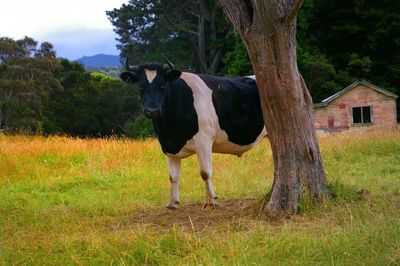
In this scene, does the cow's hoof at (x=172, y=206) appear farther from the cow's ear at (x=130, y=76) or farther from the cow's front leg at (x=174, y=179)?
the cow's ear at (x=130, y=76)

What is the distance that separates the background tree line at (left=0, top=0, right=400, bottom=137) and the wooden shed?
430cm

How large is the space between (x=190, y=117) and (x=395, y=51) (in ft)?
87.6

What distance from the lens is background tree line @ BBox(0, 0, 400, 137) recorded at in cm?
2992

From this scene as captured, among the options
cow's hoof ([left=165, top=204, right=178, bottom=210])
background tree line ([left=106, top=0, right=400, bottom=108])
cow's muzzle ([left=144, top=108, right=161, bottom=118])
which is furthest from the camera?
background tree line ([left=106, top=0, right=400, bottom=108])

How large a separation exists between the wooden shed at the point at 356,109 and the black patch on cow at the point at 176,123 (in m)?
17.7

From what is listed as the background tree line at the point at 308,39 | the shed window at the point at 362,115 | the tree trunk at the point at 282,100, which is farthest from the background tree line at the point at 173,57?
the tree trunk at the point at 282,100

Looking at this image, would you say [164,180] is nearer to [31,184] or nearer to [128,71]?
[31,184]

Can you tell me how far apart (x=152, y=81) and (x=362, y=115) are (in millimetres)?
19698

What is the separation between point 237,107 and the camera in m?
7.59

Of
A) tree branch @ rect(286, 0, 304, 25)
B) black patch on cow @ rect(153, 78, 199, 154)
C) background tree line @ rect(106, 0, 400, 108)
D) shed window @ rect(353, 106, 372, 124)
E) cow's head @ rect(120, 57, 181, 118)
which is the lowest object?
shed window @ rect(353, 106, 372, 124)

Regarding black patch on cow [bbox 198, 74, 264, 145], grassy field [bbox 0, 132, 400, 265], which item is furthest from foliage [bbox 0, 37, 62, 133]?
black patch on cow [bbox 198, 74, 264, 145]

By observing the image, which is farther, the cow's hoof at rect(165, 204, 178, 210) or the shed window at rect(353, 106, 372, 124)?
the shed window at rect(353, 106, 372, 124)

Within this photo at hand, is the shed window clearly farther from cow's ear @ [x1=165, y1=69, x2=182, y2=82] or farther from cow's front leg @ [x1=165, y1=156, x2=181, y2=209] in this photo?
cow's ear @ [x1=165, y1=69, x2=182, y2=82]

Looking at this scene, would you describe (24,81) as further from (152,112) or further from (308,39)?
(152,112)
